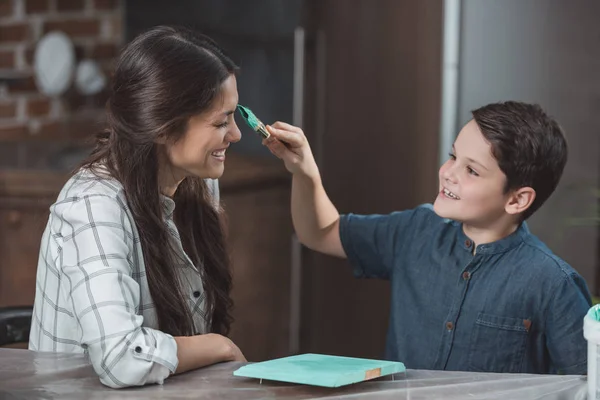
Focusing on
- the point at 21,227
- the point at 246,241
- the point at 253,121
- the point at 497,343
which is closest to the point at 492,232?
the point at 497,343

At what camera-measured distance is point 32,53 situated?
3.19m

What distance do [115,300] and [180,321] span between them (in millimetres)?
247

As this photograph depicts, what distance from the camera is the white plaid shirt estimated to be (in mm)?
1219

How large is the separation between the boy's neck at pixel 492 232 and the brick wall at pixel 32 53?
188 cm

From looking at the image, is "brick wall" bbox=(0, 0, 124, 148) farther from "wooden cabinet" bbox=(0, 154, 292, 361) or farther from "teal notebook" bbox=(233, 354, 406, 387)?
"teal notebook" bbox=(233, 354, 406, 387)

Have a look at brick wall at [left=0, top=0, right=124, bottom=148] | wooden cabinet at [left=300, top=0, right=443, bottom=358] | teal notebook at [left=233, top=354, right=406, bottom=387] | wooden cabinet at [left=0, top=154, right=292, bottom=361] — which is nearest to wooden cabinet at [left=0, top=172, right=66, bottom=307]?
wooden cabinet at [left=0, top=154, right=292, bottom=361]

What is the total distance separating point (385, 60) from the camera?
255cm

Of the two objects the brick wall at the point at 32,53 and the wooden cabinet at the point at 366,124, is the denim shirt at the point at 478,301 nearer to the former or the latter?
the wooden cabinet at the point at 366,124

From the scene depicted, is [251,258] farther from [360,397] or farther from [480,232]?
[360,397]

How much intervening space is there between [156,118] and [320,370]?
1.60 ft

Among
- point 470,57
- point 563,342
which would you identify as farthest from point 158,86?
point 470,57

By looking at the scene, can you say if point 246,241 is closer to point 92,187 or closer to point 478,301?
point 478,301

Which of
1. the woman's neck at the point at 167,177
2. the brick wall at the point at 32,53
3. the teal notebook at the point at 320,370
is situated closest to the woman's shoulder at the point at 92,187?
the woman's neck at the point at 167,177

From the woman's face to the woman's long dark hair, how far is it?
15 mm
